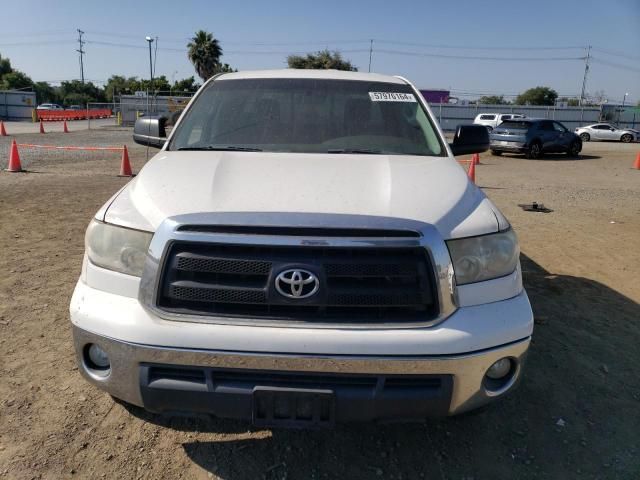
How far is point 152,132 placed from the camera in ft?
13.6

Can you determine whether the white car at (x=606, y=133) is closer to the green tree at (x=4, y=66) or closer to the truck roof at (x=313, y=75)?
the truck roof at (x=313, y=75)

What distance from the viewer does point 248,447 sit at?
2609mm

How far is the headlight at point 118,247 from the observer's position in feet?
7.26

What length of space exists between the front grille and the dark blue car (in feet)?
65.8

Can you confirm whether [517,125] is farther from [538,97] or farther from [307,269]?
[538,97]

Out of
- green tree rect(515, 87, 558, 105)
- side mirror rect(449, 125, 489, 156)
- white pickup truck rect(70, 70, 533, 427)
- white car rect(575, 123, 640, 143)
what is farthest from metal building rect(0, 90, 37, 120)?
green tree rect(515, 87, 558, 105)

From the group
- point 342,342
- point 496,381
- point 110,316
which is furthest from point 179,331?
point 496,381

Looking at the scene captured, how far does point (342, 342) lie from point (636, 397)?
7.44ft

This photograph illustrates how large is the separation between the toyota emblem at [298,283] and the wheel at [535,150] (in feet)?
67.8

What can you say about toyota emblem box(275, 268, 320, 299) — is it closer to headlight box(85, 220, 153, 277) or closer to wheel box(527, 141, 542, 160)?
headlight box(85, 220, 153, 277)

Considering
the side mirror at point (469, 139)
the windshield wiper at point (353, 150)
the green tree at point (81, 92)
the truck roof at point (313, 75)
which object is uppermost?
the green tree at point (81, 92)

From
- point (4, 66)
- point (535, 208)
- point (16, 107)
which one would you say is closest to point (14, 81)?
point (4, 66)

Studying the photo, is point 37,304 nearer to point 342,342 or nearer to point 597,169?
point 342,342

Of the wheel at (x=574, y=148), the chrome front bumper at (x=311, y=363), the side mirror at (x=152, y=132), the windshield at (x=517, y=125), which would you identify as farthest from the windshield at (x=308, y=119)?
the wheel at (x=574, y=148)
